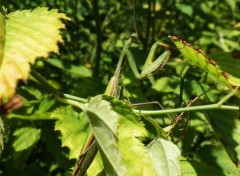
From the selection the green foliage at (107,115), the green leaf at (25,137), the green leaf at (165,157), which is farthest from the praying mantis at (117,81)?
the green leaf at (25,137)

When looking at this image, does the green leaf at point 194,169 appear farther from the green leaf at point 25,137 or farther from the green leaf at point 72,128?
the green leaf at point 25,137

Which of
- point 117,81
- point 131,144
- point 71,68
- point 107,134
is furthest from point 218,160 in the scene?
point 71,68

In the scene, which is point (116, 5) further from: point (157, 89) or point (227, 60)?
point (227, 60)

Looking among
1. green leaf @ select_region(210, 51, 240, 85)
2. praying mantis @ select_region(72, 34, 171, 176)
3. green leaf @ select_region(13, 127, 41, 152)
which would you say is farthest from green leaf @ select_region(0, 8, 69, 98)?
green leaf @ select_region(13, 127, 41, 152)

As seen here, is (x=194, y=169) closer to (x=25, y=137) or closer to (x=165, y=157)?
(x=165, y=157)

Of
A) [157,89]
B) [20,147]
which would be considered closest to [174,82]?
[157,89]

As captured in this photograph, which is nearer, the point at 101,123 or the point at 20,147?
the point at 101,123

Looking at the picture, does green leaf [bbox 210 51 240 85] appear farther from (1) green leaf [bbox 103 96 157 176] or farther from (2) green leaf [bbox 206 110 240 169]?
(1) green leaf [bbox 103 96 157 176]
